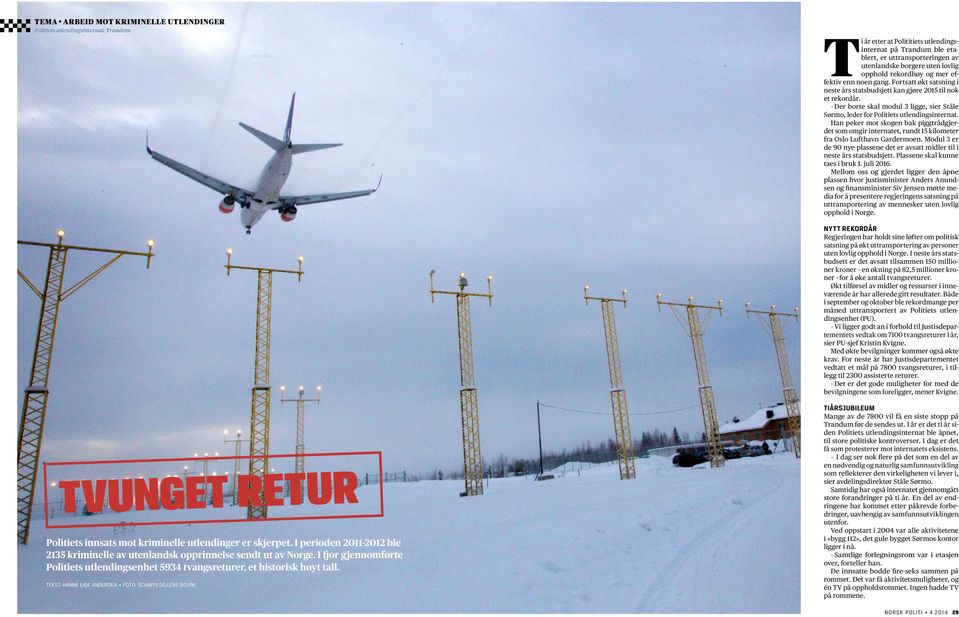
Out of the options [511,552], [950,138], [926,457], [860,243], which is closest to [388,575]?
[511,552]

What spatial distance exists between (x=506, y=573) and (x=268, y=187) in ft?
86.1

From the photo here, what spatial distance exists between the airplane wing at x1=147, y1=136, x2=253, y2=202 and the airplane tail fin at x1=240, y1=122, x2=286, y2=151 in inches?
137

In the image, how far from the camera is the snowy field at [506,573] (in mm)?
9844

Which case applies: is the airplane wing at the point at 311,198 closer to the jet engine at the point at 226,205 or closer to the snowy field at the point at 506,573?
the jet engine at the point at 226,205

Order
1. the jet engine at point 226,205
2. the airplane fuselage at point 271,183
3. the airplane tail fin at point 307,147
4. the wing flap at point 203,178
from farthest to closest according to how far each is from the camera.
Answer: the jet engine at point 226,205, the airplane fuselage at point 271,183, the airplane tail fin at point 307,147, the wing flap at point 203,178

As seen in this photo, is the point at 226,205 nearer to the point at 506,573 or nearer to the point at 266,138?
the point at 266,138

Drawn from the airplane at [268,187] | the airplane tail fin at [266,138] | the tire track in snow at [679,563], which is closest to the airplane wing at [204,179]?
the airplane at [268,187]

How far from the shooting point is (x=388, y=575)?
10773mm

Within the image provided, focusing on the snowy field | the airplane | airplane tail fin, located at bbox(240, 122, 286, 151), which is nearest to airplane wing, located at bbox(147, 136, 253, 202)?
the airplane

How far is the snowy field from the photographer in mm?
9844

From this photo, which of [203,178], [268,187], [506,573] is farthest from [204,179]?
[506,573]

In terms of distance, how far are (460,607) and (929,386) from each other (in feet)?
31.3

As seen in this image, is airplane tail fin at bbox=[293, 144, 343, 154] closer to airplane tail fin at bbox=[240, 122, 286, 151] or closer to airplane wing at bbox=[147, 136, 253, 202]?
airplane tail fin at bbox=[240, 122, 286, 151]

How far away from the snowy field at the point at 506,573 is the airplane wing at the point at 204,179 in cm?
1668
